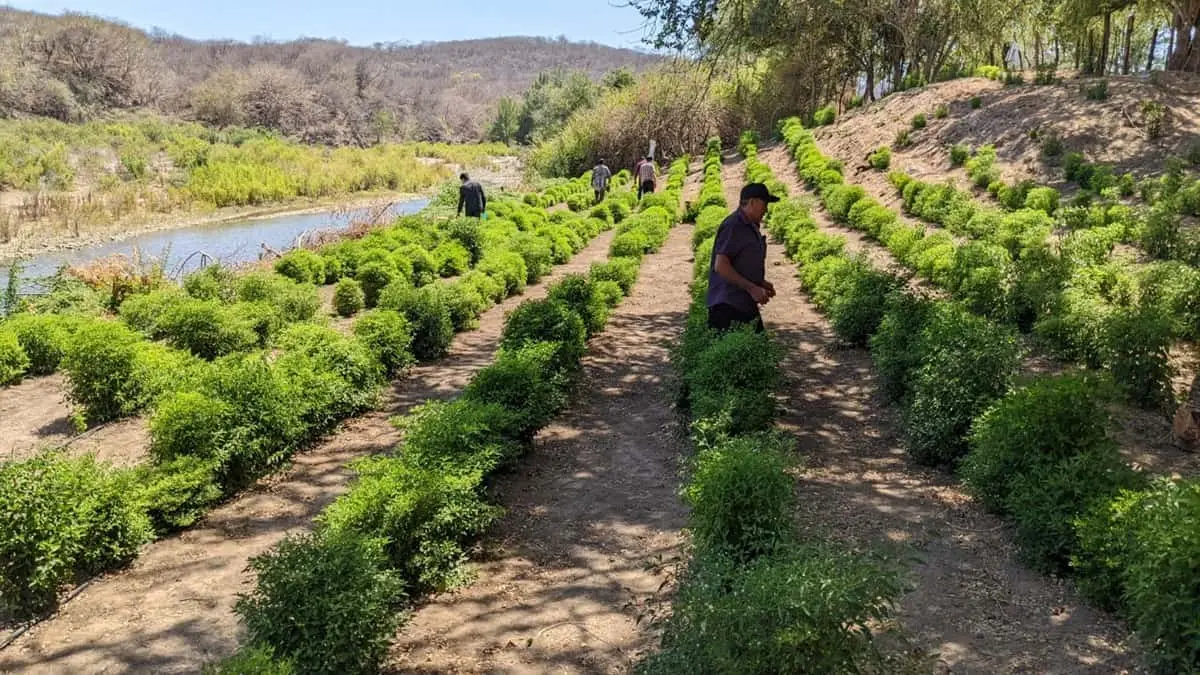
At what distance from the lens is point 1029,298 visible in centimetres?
805

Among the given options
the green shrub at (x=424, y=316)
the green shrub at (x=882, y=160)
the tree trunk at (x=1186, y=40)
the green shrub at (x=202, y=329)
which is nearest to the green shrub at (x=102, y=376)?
the green shrub at (x=202, y=329)

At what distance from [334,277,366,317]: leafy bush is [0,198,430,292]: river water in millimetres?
5154

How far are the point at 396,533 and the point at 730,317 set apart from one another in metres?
3.16

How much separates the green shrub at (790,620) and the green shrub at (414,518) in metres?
1.90

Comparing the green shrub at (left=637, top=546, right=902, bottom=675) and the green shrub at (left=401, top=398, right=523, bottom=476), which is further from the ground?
the green shrub at (left=637, top=546, right=902, bottom=675)

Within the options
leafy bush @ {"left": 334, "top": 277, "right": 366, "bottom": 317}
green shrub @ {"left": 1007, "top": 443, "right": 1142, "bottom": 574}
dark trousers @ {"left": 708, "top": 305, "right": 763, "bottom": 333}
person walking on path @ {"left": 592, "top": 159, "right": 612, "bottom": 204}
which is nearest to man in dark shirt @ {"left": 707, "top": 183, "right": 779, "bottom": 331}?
dark trousers @ {"left": 708, "top": 305, "right": 763, "bottom": 333}

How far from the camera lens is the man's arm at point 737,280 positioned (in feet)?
19.2

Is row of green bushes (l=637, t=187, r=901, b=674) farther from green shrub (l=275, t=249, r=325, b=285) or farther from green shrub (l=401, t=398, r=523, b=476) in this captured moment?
green shrub (l=275, t=249, r=325, b=285)

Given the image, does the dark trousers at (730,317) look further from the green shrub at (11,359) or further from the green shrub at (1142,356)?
the green shrub at (11,359)

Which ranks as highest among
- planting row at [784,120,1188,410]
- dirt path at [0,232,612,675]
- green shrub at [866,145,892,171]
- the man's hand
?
green shrub at [866,145,892,171]

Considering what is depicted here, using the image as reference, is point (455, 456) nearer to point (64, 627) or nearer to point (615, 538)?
point (615, 538)

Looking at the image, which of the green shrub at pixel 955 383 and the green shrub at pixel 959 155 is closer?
the green shrub at pixel 955 383

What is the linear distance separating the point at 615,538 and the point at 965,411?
2.57 metres

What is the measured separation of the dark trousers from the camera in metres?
6.30
